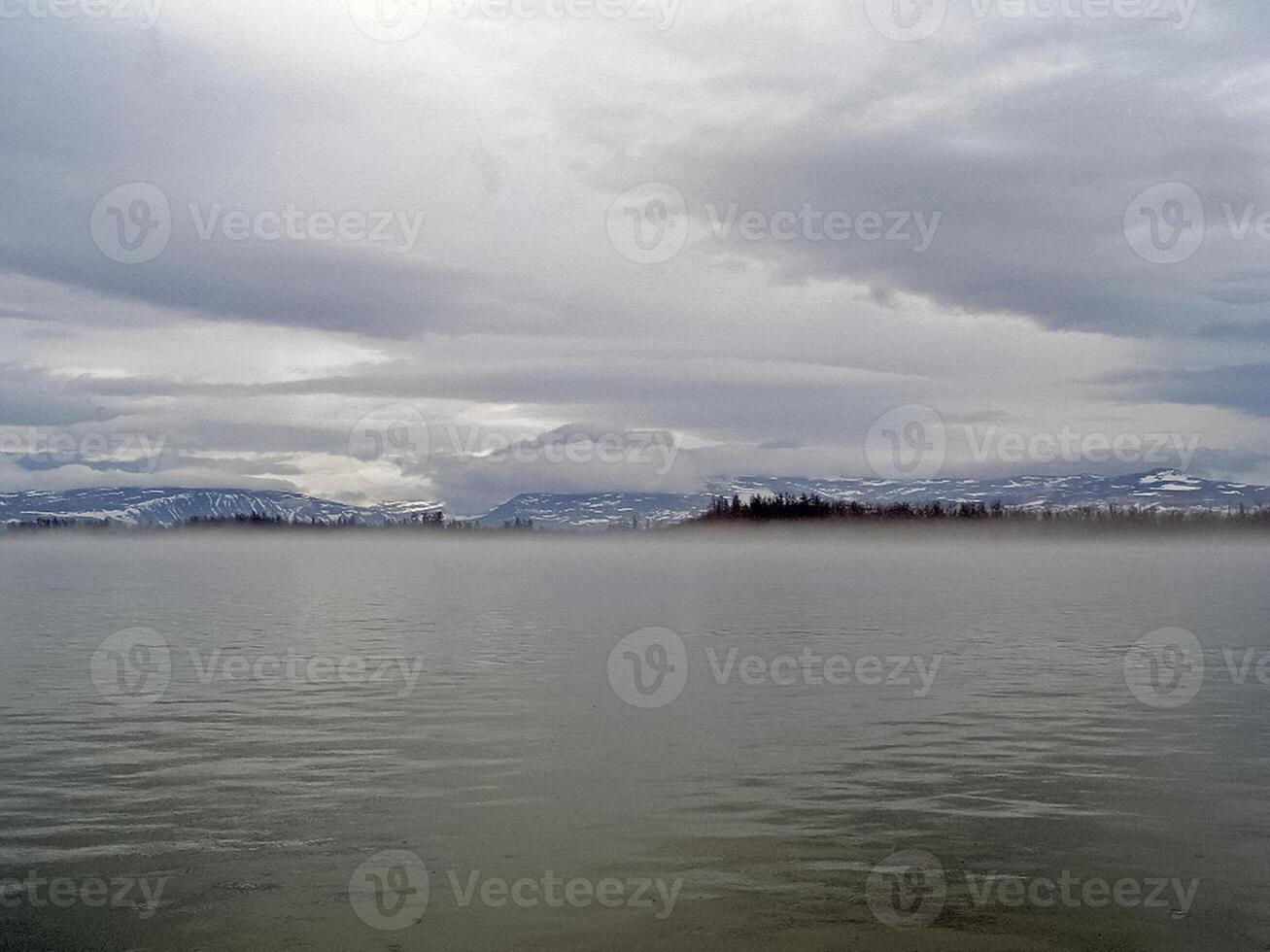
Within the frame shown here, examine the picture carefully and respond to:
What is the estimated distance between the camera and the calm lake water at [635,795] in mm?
21094

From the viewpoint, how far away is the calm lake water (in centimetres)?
2109

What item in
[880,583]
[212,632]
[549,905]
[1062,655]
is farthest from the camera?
[880,583]

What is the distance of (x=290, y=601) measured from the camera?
4301 inches

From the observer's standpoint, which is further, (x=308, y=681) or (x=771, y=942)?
(x=308, y=681)

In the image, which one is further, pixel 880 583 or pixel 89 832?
pixel 880 583

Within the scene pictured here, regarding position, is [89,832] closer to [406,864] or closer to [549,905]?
[406,864]

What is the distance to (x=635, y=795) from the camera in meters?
30.5

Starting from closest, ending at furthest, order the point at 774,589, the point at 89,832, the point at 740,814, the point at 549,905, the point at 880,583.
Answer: the point at 549,905 < the point at 89,832 < the point at 740,814 < the point at 774,589 < the point at 880,583

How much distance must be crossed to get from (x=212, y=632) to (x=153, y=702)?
31.5m

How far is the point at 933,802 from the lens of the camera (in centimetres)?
2880

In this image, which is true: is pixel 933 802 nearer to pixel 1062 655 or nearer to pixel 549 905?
pixel 549 905

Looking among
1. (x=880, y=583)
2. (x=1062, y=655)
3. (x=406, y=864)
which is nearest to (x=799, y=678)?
(x=1062, y=655)

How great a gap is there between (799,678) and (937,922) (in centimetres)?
3195

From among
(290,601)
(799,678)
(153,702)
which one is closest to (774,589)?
(290,601)
